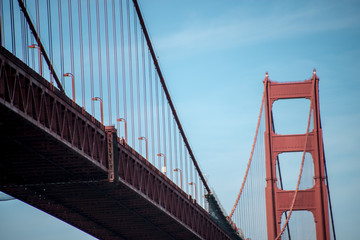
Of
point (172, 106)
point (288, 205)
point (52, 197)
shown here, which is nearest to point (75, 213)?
point (52, 197)

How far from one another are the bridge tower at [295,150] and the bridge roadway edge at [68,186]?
6.15 metres

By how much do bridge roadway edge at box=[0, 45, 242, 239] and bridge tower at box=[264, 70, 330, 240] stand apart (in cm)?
A: 615

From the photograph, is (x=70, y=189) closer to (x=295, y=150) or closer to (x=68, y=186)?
(x=68, y=186)

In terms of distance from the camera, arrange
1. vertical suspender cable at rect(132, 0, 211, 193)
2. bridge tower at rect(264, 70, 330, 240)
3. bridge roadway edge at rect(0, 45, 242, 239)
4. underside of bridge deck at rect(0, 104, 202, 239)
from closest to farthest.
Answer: bridge roadway edge at rect(0, 45, 242, 239) → underside of bridge deck at rect(0, 104, 202, 239) → vertical suspender cable at rect(132, 0, 211, 193) → bridge tower at rect(264, 70, 330, 240)

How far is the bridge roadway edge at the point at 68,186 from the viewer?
101ft

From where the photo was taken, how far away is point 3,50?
26.9 metres

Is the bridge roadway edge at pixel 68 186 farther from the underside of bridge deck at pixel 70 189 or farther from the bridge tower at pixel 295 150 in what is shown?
the bridge tower at pixel 295 150

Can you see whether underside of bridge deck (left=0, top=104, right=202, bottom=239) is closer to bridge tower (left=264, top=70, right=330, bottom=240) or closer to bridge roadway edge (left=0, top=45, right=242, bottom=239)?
bridge roadway edge (left=0, top=45, right=242, bottom=239)

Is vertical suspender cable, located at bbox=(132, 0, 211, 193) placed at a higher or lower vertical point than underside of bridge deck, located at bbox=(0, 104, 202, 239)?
higher

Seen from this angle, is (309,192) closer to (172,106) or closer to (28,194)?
(172,106)

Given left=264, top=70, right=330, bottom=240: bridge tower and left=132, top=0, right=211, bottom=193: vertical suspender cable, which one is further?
left=264, top=70, right=330, bottom=240: bridge tower

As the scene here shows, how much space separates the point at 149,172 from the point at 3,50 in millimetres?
15408

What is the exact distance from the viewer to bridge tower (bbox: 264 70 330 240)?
53.4 m

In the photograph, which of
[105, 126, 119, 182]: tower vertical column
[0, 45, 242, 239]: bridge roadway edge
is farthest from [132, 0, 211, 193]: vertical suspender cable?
[105, 126, 119, 182]: tower vertical column
